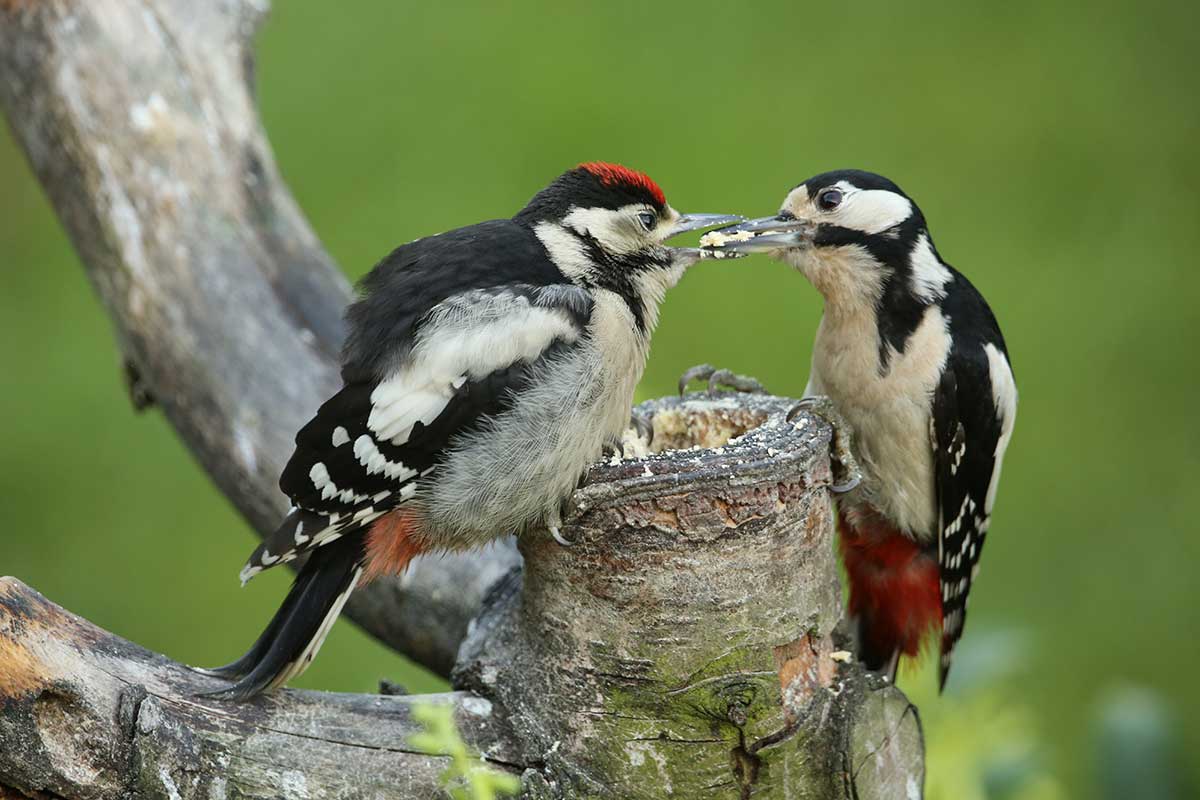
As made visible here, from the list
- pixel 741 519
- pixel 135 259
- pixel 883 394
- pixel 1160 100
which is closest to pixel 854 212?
pixel 883 394

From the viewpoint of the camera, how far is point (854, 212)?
8.73 feet

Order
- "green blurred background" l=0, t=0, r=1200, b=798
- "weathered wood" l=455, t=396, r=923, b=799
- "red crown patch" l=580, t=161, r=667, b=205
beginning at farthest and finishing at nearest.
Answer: "green blurred background" l=0, t=0, r=1200, b=798 → "red crown patch" l=580, t=161, r=667, b=205 → "weathered wood" l=455, t=396, r=923, b=799

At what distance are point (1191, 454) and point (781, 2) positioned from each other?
8.95ft

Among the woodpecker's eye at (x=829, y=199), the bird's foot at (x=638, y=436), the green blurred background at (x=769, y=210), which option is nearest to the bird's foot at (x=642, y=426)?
the bird's foot at (x=638, y=436)

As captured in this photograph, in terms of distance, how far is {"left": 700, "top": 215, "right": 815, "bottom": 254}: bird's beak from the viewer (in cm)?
265

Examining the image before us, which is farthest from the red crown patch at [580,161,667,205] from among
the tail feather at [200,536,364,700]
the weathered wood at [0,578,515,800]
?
the weathered wood at [0,578,515,800]

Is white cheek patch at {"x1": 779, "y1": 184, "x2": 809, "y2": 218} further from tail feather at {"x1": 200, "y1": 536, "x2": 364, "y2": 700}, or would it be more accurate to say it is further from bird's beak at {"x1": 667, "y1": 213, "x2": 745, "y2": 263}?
tail feather at {"x1": 200, "y1": 536, "x2": 364, "y2": 700}

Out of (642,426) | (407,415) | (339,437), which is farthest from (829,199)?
(339,437)

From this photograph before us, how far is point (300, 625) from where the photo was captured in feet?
7.34

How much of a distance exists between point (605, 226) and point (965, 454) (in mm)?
835

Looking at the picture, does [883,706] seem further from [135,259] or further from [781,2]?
[781,2]

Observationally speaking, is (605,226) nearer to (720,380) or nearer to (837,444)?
(720,380)

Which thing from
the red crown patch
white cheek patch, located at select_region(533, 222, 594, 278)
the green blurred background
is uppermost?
the red crown patch

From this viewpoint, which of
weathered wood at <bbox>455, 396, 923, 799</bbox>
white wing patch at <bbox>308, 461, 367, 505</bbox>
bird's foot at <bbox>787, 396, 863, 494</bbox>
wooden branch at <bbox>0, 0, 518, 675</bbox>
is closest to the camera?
weathered wood at <bbox>455, 396, 923, 799</bbox>
